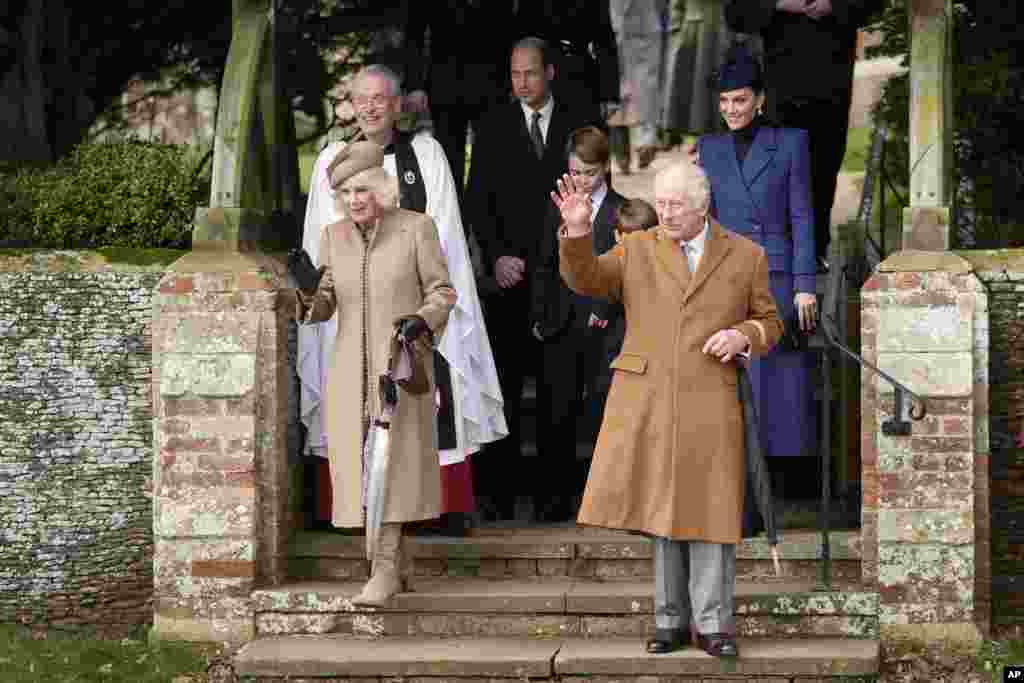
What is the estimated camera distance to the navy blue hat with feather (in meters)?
8.84

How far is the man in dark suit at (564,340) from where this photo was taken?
9062 mm

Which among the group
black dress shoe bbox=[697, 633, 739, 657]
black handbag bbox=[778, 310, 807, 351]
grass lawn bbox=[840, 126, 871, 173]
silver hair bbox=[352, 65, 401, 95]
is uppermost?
grass lawn bbox=[840, 126, 871, 173]

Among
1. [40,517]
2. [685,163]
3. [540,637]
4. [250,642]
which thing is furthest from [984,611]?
[40,517]

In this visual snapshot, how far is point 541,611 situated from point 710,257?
62.9 inches

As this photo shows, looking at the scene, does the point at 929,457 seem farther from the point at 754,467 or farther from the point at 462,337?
the point at 462,337

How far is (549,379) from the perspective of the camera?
9.27m

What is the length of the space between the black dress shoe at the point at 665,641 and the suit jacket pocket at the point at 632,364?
96 cm

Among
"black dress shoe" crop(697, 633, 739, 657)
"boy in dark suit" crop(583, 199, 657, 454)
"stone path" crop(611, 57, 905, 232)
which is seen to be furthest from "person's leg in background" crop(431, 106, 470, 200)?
"black dress shoe" crop(697, 633, 739, 657)

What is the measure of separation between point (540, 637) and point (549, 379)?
1224 mm

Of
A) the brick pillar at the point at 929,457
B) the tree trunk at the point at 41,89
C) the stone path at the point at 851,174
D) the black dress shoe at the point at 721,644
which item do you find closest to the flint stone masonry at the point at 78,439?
the tree trunk at the point at 41,89

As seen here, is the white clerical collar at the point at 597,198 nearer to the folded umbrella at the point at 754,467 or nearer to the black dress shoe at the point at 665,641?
the folded umbrella at the point at 754,467

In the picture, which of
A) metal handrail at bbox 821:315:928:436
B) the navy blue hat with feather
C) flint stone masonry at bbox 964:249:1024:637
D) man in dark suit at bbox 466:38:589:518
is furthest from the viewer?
man in dark suit at bbox 466:38:589:518

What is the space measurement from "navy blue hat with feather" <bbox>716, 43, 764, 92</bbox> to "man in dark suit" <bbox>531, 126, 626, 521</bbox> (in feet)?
1.83

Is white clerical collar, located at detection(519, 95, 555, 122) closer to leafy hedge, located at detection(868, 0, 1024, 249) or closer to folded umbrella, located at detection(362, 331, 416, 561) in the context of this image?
folded umbrella, located at detection(362, 331, 416, 561)
